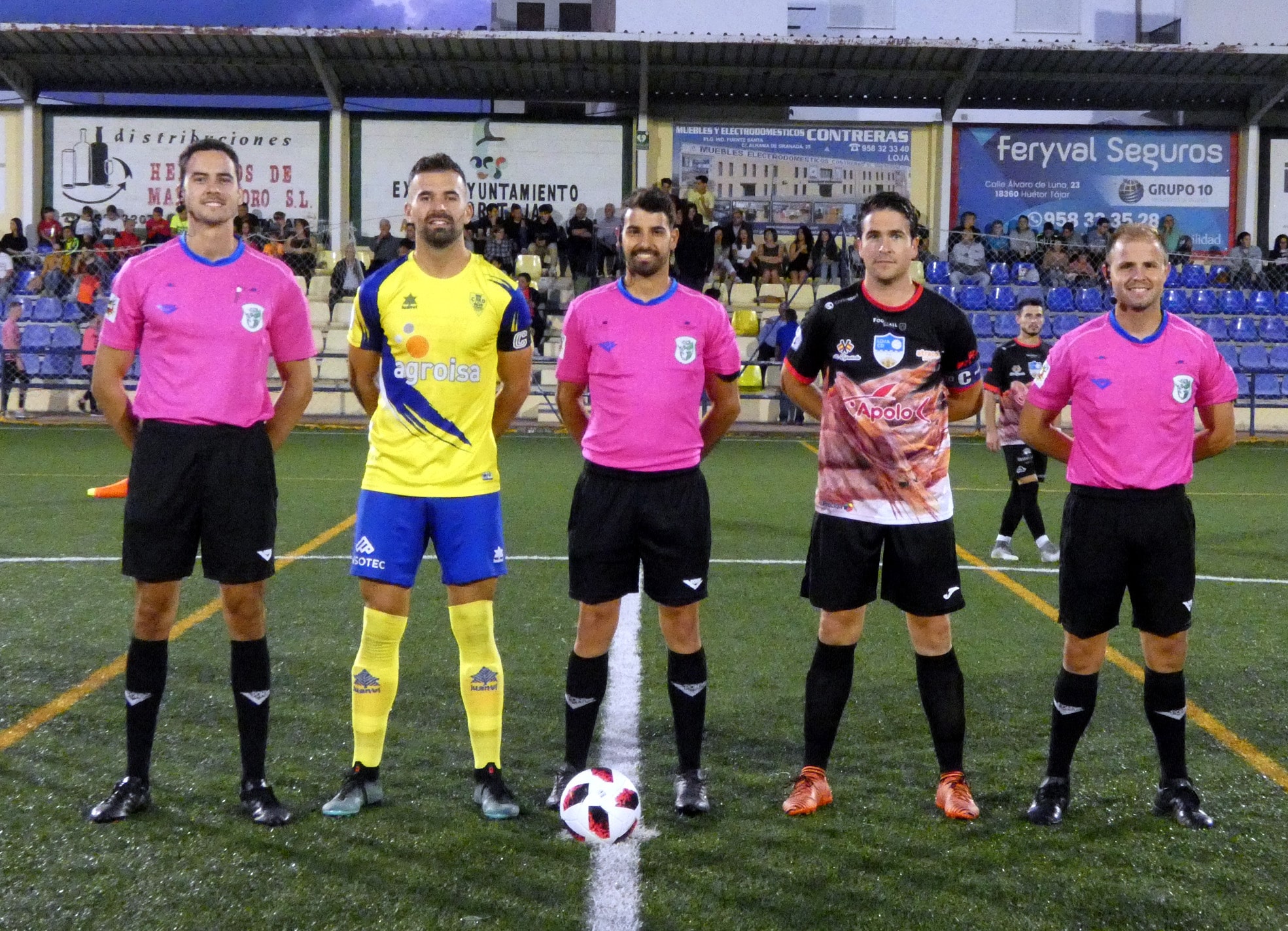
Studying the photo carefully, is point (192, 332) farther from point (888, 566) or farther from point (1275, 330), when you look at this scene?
point (1275, 330)

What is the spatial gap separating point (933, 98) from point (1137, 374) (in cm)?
Result: 2224

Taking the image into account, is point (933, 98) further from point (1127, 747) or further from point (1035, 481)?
point (1127, 747)

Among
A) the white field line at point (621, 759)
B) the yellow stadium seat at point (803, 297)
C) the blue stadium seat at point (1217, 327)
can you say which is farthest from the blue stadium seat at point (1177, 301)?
the white field line at point (621, 759)

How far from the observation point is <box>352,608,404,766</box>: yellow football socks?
3949mm

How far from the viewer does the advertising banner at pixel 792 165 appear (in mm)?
24438

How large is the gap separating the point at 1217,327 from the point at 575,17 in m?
15.3

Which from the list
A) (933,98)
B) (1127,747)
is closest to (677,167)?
(933,98)

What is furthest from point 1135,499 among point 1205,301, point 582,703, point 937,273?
point 1205,301

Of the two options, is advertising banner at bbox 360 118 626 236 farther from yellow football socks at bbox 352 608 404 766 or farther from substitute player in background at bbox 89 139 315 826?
yellow football socks at bbox 352 608 404 766

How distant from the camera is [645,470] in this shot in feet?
13.2

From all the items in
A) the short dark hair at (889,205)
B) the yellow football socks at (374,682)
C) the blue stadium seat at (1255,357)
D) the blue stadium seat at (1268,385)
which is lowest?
the yellow football socks at (374,682)

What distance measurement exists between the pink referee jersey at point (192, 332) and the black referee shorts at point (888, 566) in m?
1.81

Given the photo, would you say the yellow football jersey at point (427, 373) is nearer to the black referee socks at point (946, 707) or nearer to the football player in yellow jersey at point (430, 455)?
the football player in yellow jersey at point (430, 455)

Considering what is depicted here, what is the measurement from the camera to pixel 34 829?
12.2 feet
